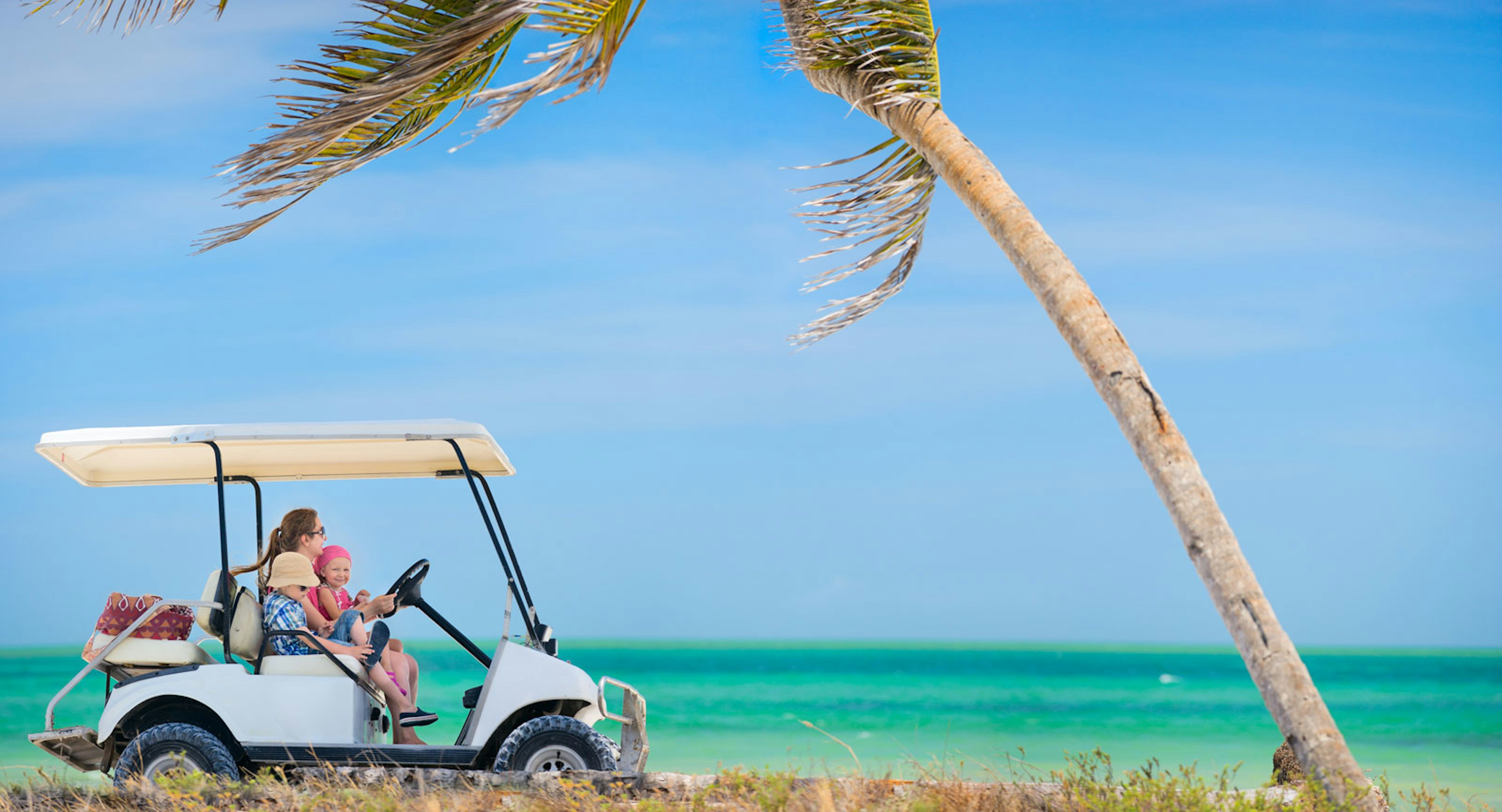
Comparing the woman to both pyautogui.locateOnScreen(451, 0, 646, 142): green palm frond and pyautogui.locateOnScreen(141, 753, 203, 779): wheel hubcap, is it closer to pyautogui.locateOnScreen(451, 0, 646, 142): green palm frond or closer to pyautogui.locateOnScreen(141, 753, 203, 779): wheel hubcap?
pyautogui.locateOnScreen(141, 753, 203, 779): wheel hubcap

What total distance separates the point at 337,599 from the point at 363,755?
120 cm

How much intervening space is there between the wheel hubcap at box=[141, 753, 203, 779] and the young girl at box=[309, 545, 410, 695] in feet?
3.19

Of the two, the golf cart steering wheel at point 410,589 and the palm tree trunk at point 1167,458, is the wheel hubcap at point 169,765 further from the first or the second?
the palm tree trunk at point 1167,458

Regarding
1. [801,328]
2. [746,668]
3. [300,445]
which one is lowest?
[746,668]

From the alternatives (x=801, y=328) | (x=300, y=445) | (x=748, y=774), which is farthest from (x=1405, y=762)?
(x=300, y=445)

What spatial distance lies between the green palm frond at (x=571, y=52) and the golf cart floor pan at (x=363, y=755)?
10.4 ft

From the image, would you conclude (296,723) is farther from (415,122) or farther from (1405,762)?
(1405,762)

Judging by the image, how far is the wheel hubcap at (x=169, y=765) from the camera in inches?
219

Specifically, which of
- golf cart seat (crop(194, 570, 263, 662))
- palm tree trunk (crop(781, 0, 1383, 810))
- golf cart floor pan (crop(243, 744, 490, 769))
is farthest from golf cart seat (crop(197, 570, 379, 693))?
palm tree trunk (crop(781, 0, 1383, 810))

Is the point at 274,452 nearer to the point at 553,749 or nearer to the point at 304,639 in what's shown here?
the point at 304,639

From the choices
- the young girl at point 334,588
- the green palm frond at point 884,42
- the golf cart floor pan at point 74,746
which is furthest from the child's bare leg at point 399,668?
the green palm frond at point 884,42

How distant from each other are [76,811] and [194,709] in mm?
694

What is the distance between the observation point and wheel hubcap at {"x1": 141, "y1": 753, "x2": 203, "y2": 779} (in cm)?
555

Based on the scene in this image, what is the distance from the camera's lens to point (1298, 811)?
180 inches
